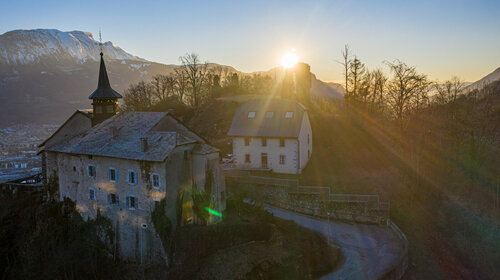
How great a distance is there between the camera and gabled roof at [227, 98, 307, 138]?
36.8 meters

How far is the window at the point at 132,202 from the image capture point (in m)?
26.6

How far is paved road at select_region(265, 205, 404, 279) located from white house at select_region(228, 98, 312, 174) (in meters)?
7.97

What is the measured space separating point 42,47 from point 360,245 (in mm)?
192668

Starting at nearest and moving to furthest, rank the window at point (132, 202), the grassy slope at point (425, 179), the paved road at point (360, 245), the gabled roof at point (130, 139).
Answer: the paved road at point (360, 245) < the gabled roof at point (130, 139) < the window at point (132, 202) < the grassy slope at point (425, 179)

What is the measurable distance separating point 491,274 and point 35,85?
14031cm

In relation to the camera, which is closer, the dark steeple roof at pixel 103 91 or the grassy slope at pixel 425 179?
the grassy slope at pixel 425 179

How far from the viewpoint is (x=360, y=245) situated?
79.8 feet

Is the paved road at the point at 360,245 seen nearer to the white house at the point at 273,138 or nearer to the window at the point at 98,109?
the white house at the point at 273,138

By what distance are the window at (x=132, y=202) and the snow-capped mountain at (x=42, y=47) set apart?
140650 mm

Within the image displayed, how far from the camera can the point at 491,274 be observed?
25391mm

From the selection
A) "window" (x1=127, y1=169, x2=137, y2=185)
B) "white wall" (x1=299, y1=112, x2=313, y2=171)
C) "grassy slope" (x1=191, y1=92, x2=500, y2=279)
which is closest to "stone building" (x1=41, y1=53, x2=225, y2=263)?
"window" (x1=127, y1=169, x2=137, y2=185)

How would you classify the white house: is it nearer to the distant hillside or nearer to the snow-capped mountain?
the distant hillside

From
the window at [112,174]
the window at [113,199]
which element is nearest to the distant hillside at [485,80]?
the window at [112,174]

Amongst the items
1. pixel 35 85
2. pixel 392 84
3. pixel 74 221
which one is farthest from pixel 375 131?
pixel 35 85
